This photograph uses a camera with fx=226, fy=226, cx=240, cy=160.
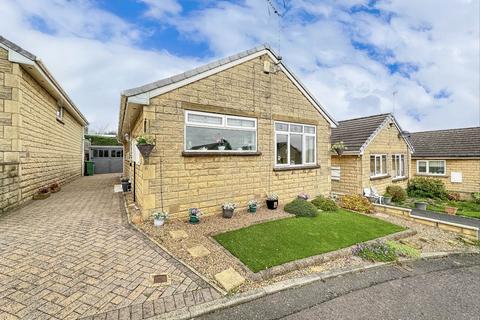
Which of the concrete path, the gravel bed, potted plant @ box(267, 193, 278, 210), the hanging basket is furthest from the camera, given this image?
potted plant @ box(267, 193, 278, 210)

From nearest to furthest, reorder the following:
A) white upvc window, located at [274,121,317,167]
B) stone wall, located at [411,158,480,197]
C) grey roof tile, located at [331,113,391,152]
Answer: white upvc window, located at [274,121,317,167], grey roof tile, located at [331,113,391,152], stone wall, located at [411,158,480,197]

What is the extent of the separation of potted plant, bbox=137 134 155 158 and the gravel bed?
6.34ft

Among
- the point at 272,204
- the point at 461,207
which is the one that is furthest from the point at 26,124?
the point at 461,207

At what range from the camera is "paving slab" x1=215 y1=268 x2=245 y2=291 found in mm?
3639

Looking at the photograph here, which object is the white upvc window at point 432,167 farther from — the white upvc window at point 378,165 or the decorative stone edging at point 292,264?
the decorative stone edging at point 292,264

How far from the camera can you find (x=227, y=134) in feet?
25.7

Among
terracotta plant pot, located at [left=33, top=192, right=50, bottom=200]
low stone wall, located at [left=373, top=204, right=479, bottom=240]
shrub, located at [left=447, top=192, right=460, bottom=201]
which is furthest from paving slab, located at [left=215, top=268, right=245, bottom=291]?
shrub, located at [left=447, top=192, right=460, bottom=201]

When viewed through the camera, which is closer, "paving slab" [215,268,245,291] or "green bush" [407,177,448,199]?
"paving slab" [215,268,245,291]

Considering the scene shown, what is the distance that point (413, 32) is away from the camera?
37.5 ft

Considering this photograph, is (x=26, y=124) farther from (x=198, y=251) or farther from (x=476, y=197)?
(x=476, y=197)

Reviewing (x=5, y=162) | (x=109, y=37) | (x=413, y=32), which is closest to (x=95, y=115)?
(x=109, y=37)

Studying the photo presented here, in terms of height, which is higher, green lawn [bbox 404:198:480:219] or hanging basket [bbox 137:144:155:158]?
hanging basket [bbox 137:144:155:158]

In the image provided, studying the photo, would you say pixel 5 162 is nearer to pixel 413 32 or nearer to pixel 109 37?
pixel 109 37

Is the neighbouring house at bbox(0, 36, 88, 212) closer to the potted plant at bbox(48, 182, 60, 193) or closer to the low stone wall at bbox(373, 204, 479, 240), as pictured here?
the potted plant at bbox(48, 182, 60, 193)
